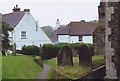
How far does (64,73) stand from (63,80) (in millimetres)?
455

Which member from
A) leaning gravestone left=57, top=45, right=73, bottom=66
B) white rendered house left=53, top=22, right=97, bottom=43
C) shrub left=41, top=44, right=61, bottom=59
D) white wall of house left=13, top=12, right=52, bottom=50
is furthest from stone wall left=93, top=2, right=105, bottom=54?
white rendered house left=53, top=22, right=97, bottom=43

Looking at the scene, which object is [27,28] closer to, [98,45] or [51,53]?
[51,53]

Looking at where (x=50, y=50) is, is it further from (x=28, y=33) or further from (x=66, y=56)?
(x=66, y=56)

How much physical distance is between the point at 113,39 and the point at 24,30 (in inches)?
1258

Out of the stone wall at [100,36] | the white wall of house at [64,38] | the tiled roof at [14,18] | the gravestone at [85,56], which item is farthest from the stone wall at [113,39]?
the white wall of house at [64,38]

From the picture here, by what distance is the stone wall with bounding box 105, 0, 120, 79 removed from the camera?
1124 cm

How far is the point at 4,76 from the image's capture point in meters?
15.8

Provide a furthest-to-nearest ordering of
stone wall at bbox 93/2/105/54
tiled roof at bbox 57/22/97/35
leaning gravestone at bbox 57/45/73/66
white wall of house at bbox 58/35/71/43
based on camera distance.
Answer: white wall of house at bbox 58/35/71/43 < tiled roof at bbox 57/22/97/35 < stone wall at bbox 93/2/105/54 < leaning gravestone at bbox 57/45/73/66

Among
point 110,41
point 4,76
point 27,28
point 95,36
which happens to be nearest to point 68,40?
point 27,28

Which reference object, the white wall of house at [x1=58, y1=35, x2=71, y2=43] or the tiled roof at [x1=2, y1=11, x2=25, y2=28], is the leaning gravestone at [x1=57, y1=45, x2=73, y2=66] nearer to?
the tiled roof at [x1=2, y1=11, x2=25, y2=28]

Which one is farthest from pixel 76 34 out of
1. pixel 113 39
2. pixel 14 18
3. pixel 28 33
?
pixel 113 39

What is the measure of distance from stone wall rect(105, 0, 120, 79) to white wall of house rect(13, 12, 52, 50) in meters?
31.1

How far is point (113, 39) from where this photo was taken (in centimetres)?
1138

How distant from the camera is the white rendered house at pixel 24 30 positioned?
41.9 m
